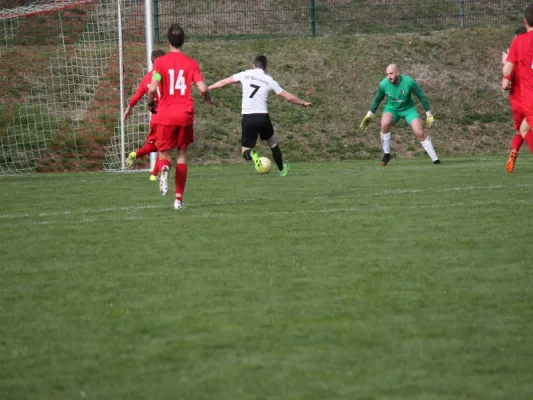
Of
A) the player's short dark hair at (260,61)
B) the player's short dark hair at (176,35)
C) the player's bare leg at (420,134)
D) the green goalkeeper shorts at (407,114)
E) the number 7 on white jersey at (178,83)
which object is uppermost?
the player's short dark hair at (176,35)

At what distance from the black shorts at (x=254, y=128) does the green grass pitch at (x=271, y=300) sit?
213 inches

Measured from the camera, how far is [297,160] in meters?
23.6

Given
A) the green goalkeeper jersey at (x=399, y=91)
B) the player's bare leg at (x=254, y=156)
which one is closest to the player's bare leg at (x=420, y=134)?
the green goalkeeper jersey at (x=399, y=91)

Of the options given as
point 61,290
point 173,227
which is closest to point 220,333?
point 61,290

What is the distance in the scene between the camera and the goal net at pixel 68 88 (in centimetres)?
2227

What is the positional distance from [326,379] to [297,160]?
19.1m

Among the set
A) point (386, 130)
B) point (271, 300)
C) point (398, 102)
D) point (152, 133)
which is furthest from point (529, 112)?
point (386, 130)

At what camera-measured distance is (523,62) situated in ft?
39.6

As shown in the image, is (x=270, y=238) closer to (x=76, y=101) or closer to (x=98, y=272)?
(x=98, y=272)

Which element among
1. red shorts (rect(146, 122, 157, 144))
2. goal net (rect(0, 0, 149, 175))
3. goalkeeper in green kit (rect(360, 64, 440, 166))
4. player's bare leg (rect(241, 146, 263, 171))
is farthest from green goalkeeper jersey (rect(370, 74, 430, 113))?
goal net (rect(0, 0, 149, 175))

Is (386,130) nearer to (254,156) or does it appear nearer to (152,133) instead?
(254,156)

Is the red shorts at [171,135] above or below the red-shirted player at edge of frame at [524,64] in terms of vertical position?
below

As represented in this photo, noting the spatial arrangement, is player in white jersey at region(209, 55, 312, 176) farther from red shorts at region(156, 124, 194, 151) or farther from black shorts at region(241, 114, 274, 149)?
red shorts at region(156, 124, 194, 151)

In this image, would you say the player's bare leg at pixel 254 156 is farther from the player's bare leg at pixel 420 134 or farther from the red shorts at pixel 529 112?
the red shorts at pixel 529 112
